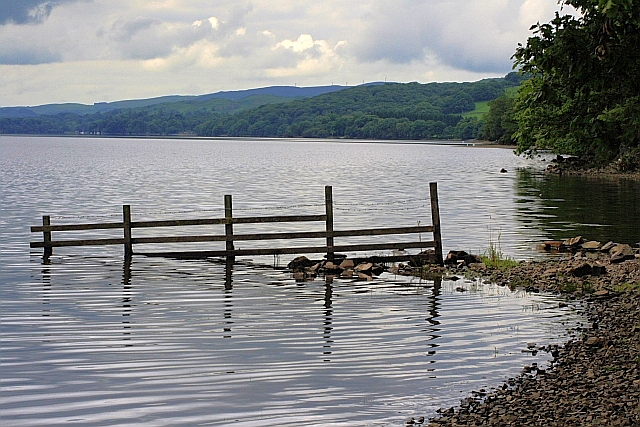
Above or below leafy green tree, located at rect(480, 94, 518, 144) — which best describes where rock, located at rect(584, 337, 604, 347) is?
below

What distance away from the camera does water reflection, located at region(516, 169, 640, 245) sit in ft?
109

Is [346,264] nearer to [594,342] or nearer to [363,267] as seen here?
[363,267]

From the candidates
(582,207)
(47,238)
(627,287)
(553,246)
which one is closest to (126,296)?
(47,238)

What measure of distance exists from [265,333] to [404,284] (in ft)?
21.2

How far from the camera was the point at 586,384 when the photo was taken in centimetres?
1117

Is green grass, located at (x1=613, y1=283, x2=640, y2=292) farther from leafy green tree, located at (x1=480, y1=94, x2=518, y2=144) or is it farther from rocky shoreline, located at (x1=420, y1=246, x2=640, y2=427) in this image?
leafy green tree, located at (x1=480, y1=94, x2=518, y2=144)

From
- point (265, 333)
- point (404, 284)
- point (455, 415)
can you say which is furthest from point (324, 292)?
point (455, 415)

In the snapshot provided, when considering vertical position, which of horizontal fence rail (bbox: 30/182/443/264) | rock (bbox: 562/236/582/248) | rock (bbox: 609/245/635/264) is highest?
horizontal fence rail (bbox: 30/182/443/264)

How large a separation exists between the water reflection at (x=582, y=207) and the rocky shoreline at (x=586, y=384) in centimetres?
1338

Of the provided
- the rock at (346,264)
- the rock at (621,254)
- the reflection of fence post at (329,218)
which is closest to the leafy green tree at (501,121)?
the rock at (621,254)

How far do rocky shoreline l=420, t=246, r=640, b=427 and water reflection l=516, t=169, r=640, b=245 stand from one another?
13380mm

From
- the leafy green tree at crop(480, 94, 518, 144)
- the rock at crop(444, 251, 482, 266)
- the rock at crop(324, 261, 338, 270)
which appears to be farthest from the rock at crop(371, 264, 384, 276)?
the leafy green tree at crop(480, 94, 518, 144)

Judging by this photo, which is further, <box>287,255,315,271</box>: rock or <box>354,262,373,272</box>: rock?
<box>287,255,315,271</box>: rock

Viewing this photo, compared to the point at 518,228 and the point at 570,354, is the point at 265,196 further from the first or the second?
the point at 570,354
